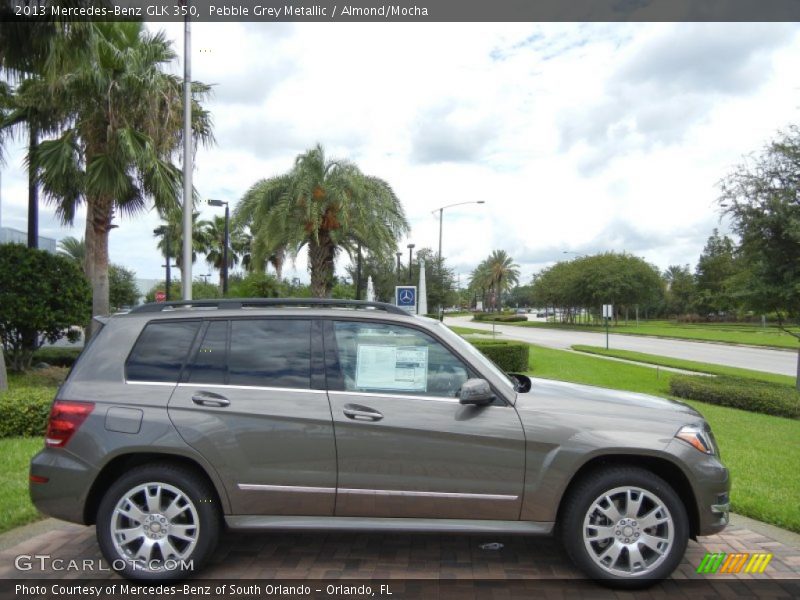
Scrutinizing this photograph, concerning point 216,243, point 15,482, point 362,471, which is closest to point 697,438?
point 362,471

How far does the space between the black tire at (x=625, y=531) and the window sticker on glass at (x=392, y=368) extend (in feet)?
3.90

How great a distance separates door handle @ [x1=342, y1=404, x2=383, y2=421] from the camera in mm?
3369

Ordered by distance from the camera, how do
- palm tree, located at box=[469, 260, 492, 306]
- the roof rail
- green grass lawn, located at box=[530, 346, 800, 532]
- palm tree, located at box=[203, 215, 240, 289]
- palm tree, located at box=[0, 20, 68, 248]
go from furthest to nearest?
palm tree, located at box=[469, 260, 492, 306]
palm tree, located at box=[203, 215, 240, 289]
palm tree, located at box=[0, 20, 68, 248]
green grass lawn, located at box=[530, 346, 800, 532]
the roof rail

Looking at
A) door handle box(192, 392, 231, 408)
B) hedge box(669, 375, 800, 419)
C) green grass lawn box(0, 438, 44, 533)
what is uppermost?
door handle box(192, 392, 231, 408)

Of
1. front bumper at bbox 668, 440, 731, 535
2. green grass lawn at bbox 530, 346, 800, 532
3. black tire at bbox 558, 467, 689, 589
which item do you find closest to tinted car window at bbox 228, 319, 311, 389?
black tire at bbox 558, 467, 689, 589

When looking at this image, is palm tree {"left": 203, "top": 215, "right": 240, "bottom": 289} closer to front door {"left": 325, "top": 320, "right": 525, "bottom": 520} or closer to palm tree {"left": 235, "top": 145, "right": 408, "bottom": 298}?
palm tree {"left": 235, "top": 145, "right": 408, "bottom": 298}

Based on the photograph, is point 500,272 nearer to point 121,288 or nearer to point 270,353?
point 121,288

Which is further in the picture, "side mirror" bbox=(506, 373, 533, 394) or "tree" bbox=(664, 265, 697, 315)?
"tree" bbox=(664, 265, 697, 315)

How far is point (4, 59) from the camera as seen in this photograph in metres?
8.56

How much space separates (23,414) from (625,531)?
6.87 m

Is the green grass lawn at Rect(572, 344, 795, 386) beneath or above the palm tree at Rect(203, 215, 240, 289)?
beneath

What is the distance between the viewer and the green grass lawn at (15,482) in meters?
4.39

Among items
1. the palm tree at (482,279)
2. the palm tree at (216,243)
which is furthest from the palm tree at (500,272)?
the palm tree at (216,243)

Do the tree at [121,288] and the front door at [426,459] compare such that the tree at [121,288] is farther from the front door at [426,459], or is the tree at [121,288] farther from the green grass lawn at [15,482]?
the front door at [426,459]
